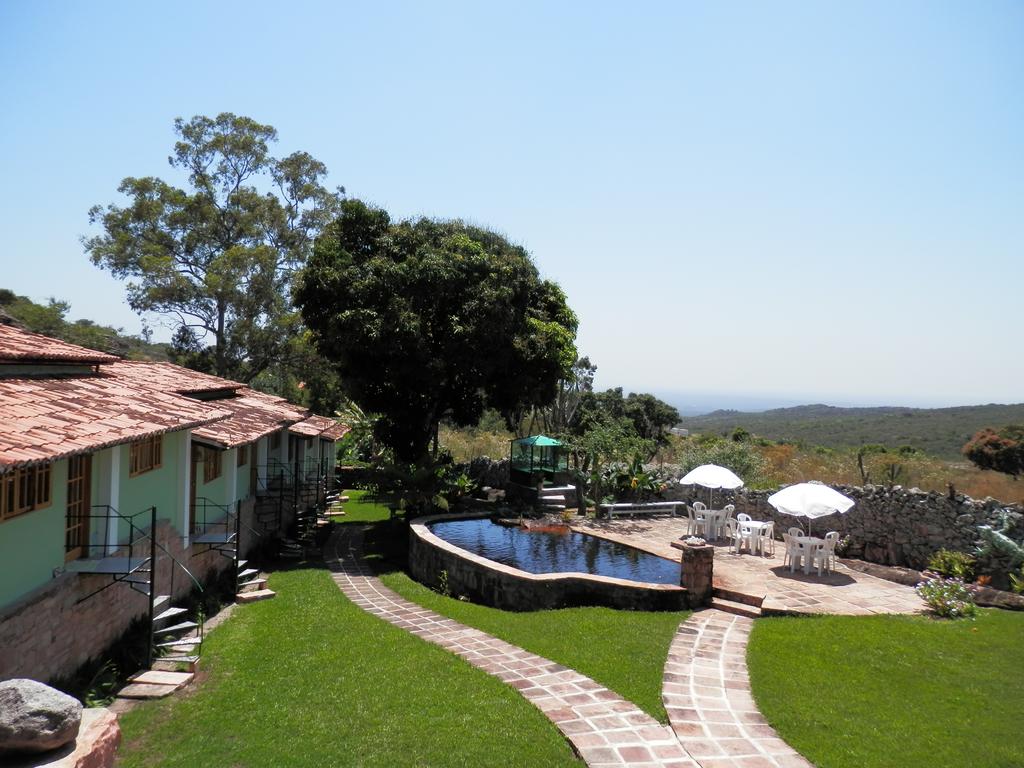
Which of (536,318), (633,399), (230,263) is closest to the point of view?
(536,318)

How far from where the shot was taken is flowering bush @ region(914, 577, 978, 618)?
12289 millimetres

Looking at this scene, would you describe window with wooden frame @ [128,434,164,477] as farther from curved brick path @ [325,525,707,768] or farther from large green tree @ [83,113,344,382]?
large green tree @ [83,113,344,382]

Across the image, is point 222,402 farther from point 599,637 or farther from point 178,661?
point 599,637

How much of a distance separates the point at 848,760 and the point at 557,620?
5914mm

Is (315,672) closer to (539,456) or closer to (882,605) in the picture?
(882,605)

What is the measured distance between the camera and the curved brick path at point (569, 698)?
287 inches

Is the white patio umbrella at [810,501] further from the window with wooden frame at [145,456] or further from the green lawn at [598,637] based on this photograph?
the window with wooden frame at [145,456]

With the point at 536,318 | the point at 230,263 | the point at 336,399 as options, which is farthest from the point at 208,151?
the point at 536,318

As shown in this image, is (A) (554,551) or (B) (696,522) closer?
(A) (554,551)

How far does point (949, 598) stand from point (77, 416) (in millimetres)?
14301

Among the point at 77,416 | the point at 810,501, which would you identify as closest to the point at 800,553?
the point at 810,501

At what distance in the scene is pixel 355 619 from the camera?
1290 cm

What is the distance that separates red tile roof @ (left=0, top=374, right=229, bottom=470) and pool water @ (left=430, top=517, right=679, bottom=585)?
773 centimetres

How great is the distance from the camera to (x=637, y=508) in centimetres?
2273
